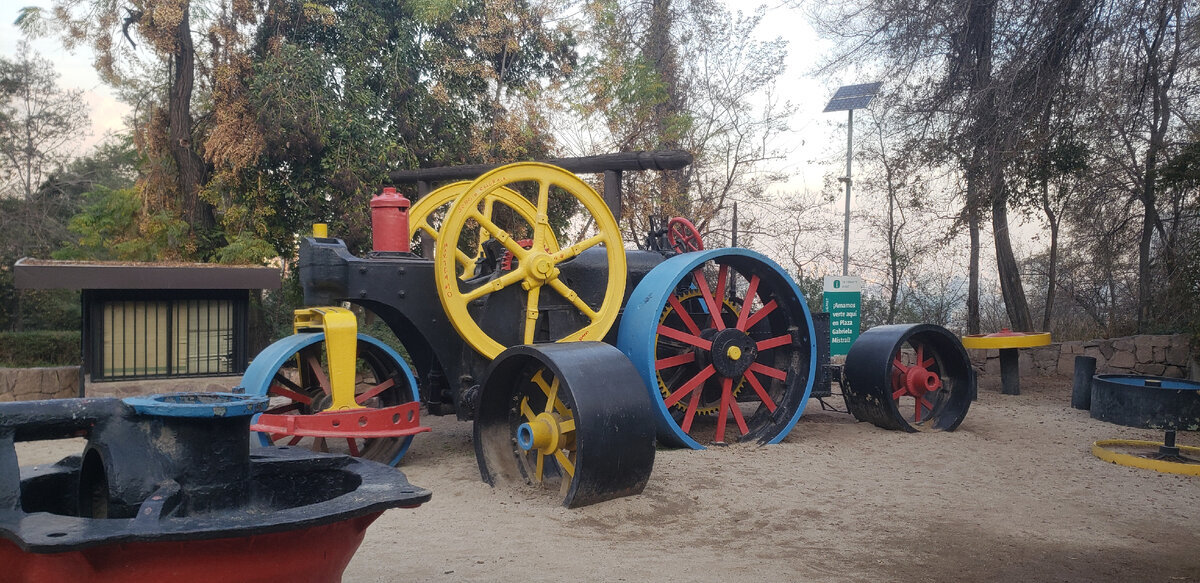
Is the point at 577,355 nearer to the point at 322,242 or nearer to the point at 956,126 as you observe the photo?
the point at 322,242

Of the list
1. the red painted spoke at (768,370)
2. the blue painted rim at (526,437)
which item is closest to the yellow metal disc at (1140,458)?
the red painted spoke at (768,370)

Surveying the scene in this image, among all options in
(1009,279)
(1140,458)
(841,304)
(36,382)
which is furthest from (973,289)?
(36,382)

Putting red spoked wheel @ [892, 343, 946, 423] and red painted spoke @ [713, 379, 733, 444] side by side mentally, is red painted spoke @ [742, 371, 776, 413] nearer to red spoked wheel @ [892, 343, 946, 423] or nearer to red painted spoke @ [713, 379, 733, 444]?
red painted spoke @ [713, 379, 733, 444]

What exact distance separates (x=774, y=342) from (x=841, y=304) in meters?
3.14

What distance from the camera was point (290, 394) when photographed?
6676mm

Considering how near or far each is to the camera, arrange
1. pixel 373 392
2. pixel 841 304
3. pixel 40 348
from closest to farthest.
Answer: pixel 373 392
pixel 841 304
pixel 40 348

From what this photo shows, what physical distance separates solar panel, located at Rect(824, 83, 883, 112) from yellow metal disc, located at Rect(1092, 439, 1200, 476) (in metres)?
7.29

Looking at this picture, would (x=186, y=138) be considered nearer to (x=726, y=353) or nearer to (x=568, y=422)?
(x=726, y=353)

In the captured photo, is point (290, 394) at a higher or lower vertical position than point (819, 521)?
higher

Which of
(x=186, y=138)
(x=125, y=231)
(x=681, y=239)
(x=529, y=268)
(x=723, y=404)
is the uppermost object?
(x=186, y=138)

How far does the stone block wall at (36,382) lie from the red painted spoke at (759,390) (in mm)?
7628

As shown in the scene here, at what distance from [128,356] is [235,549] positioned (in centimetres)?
845

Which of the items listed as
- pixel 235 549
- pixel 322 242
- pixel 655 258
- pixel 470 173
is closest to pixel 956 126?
pixel 655 258

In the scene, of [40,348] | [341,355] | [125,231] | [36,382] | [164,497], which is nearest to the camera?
[164,497]
